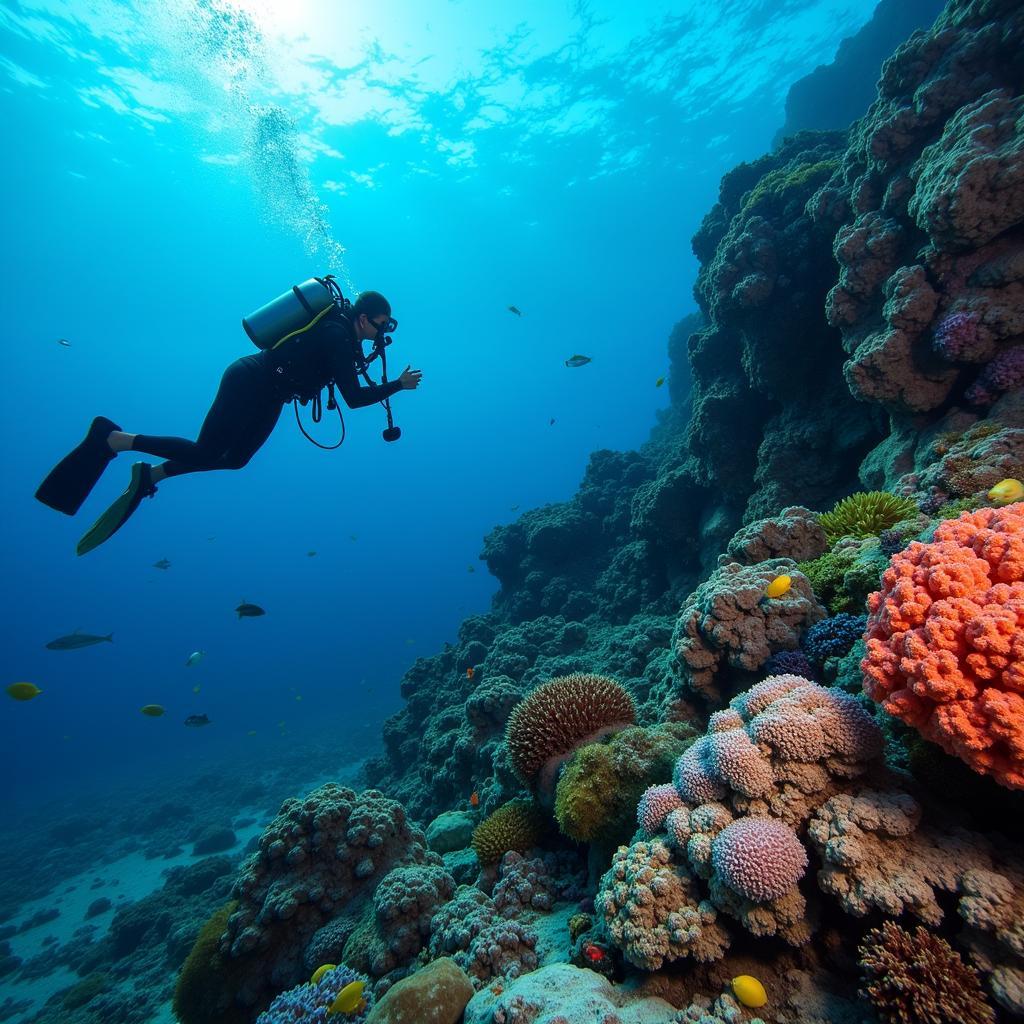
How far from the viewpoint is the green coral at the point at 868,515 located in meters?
5.66

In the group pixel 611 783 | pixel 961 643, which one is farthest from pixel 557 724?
→ pixel 961 643

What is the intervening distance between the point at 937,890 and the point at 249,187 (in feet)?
215

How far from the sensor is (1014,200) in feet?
20.3

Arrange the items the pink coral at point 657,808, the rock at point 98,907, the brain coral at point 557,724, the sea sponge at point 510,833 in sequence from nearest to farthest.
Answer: the pink coral at point 657,808 < the brain coral at point 557,724 < the sea sponge at point 510,833 < the rock at point 98,907

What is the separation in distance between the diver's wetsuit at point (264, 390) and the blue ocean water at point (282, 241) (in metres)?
19.0

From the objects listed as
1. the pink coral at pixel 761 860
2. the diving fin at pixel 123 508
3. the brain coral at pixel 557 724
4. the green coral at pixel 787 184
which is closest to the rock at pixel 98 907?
the diving fin at pixel 123 508

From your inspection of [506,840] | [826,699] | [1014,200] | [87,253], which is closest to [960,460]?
[1014,200]

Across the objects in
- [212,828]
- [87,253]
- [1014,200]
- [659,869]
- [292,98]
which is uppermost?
[87,253]

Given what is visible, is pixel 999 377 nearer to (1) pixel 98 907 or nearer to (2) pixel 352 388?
(2) pixel 352 388

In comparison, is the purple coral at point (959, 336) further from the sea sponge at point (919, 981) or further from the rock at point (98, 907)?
the rock at point (98, 907)

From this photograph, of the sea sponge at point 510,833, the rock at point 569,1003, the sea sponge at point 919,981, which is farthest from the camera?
the sea sponge at point 510,833

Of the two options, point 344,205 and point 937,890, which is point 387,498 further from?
point 937,890

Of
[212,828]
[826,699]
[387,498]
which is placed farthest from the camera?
[387,498]

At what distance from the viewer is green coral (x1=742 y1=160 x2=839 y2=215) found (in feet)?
37.6
